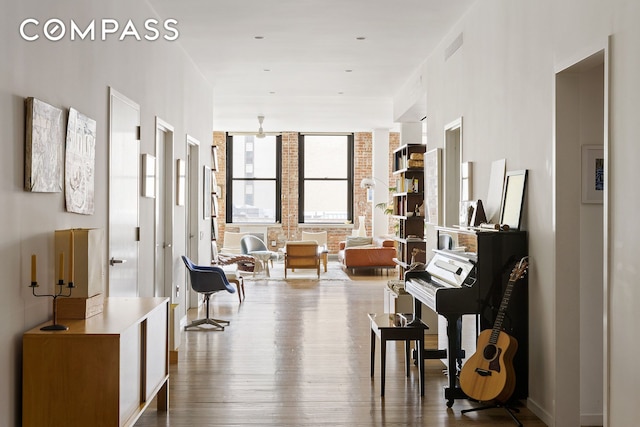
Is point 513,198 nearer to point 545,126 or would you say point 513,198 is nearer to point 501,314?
point 545,126

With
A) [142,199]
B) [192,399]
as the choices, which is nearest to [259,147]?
[142,199]

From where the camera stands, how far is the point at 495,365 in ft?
14.1

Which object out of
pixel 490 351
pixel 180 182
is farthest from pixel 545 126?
pixel 180 182

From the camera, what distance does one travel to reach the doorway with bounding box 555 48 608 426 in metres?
4.03

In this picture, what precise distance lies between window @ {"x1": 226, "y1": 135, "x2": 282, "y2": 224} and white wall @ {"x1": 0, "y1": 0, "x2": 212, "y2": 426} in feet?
36.3

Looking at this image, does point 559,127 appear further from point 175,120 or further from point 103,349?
point 175,120

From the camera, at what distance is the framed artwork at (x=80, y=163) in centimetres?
385

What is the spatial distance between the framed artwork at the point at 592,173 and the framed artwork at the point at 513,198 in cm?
50

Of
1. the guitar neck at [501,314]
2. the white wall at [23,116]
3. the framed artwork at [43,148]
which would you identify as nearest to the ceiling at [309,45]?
the white wall at [23,116]

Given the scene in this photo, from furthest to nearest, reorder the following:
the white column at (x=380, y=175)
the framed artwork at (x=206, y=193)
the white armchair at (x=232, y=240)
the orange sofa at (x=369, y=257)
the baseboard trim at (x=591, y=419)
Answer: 1. the white column at (x=380, y=175)
2. the white armchair at (x=232, y=240)
3. the orange sofa at (x=369, y=257)
4. the framed artwork at (x=206, y=193)
5. the baseboard trim at (x=591, y=419)

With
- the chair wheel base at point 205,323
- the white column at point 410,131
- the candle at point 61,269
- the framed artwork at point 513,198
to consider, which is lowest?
the chair wheel base at point 205,323

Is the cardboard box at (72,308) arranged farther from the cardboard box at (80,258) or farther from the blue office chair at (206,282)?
the blue office chair at (206,282)

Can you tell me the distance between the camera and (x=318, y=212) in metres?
16.8

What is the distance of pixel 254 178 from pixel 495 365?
508 inches
